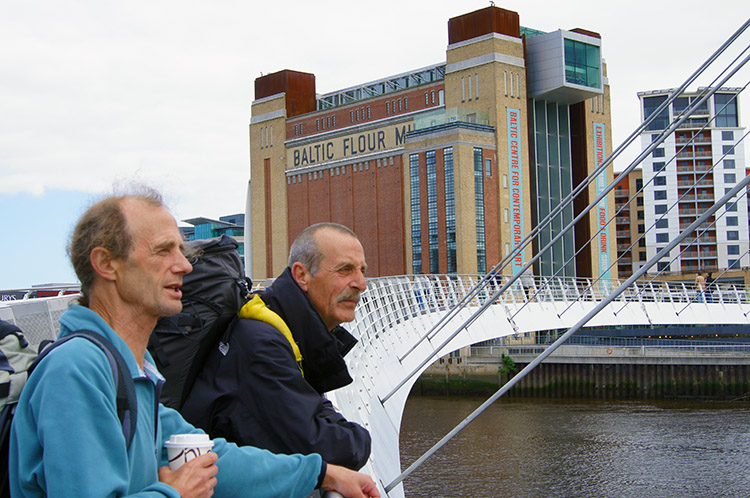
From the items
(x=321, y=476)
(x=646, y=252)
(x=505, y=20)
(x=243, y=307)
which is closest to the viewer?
(x=321, y=476)

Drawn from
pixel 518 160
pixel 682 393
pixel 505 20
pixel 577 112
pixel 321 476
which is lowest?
pixel 682 393

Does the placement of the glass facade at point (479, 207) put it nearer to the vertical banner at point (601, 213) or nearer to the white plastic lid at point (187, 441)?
the vertical banner at point (601, 213)

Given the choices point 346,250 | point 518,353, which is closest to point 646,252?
point 518,353

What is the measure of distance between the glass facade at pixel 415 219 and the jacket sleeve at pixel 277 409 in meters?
42.2

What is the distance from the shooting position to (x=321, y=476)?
1874mm

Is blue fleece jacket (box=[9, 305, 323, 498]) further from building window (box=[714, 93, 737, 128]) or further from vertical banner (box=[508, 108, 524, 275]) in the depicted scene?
building window (box=[714, 93, 737, 128])

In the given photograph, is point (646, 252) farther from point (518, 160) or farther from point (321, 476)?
point (321, 476)

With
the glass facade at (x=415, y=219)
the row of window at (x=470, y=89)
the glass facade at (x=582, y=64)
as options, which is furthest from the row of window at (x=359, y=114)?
the glass facade at (x=582, y=64)

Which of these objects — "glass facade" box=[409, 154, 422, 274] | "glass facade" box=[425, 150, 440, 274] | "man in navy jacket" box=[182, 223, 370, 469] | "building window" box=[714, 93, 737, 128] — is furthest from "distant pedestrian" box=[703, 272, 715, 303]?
"building window" box=[714, 93, 737, 128]

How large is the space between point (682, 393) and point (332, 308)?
28.7 metres

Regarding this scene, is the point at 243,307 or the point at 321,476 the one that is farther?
the point at 243,307

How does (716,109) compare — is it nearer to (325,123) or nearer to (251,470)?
(325,123)

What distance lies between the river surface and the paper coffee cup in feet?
46.7

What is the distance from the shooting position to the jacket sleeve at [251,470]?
1746 millimetres
